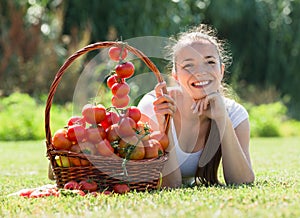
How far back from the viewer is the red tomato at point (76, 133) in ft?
10.6

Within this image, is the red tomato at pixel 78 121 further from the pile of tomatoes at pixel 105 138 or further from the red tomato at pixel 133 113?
the red tomato at pixel 133 113

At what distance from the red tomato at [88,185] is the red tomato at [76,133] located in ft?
0.77

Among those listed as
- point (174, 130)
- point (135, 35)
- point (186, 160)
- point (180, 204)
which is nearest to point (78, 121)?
point (174, 130)

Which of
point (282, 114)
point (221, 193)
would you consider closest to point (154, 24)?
point (282, 114)

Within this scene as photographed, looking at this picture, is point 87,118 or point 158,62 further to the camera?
point 158,62

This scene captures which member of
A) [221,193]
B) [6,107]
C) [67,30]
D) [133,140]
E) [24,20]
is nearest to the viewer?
[221,193]

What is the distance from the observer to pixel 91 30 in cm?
1339

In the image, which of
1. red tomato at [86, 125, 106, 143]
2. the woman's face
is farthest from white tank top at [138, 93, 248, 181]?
red tomato at [86, 125, 106, 143]

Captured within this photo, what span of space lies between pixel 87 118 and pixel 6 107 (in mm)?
7677

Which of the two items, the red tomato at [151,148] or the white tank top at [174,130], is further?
the white tank top at [174,130]

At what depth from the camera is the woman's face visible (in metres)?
3.65

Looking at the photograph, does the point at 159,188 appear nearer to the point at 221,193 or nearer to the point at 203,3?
the point at 221,193

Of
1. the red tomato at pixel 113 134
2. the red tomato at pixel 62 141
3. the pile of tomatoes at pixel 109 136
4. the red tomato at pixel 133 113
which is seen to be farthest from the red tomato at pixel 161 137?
the red tomato at pixel 62 141

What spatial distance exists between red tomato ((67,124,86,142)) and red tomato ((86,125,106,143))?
3 centimetres
